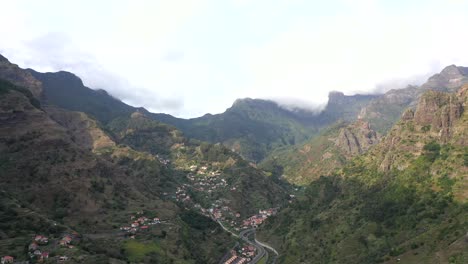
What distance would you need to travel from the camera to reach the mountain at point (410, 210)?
12669 centimetres

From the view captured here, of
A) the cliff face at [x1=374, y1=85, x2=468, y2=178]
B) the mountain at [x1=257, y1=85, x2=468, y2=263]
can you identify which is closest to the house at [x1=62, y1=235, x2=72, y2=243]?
the mountain at [x1=257, y1=85, x2=468, y2=263]

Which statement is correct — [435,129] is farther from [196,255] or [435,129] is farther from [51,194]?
[51,194]

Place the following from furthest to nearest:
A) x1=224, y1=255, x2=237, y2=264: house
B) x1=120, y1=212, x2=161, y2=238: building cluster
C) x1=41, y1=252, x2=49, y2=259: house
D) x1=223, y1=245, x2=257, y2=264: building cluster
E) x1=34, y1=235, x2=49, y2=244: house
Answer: x1=223, y1=245, x2=257, y2=264: building cluster, x1=224, y1=255, x2=237, y2=264: house, x1=120, y1=212, x2=161, y2=238: building cluster, x1=34, y1=235, x2=49, y2=244: house, x1=41, y1=252, x2=49, y2=259: house

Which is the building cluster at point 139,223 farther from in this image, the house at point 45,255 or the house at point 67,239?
the house at point 45,255

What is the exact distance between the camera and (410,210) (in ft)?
495

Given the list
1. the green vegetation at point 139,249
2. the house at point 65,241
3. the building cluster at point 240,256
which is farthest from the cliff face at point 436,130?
the house at point 65,241

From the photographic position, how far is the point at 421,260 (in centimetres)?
11656

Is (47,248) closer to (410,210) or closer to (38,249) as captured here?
(38,249)

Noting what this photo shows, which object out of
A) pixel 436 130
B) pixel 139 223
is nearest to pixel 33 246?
pixel 139 223

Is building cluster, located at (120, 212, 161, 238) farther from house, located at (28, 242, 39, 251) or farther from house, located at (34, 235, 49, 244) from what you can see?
house, located at (28, 242, 39, 251)

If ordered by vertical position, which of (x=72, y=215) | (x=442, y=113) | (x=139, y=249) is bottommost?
(x=139, y=249)

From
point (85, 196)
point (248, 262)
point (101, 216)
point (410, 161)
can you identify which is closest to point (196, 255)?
point (248, 262)

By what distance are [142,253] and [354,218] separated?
8880 centimetres

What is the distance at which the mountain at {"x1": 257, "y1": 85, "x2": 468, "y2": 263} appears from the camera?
416 ft
